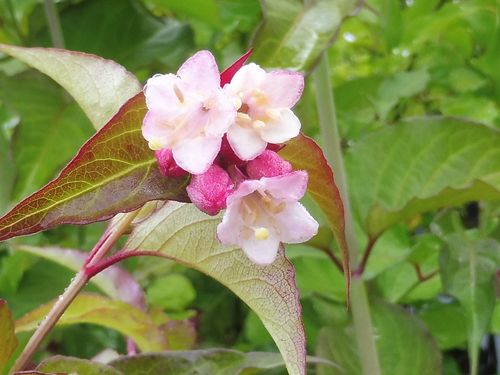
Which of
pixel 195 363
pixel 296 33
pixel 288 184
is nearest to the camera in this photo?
pixel 288 184

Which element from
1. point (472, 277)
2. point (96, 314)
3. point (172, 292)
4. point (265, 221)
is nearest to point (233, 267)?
point (265, 221)

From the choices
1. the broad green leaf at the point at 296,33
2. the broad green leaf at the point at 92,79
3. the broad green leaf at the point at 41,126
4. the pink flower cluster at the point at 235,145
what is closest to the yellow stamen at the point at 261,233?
the pink flower cluster at the point at 235,145

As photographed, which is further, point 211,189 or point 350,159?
point 350,159

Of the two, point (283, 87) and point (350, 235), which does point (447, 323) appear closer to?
point (350, 235)

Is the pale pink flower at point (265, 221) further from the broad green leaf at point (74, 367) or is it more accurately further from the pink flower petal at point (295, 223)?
the broad green leaf at point (74, 367)

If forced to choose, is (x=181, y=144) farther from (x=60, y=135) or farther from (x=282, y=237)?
(x=60, y=135)

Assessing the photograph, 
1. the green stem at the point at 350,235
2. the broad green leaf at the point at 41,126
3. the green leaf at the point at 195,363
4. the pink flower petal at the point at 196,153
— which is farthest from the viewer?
the broad green leaf at the point at 41,126

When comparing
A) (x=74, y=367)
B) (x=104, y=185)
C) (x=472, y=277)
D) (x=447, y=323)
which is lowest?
(x=447, y=323)
